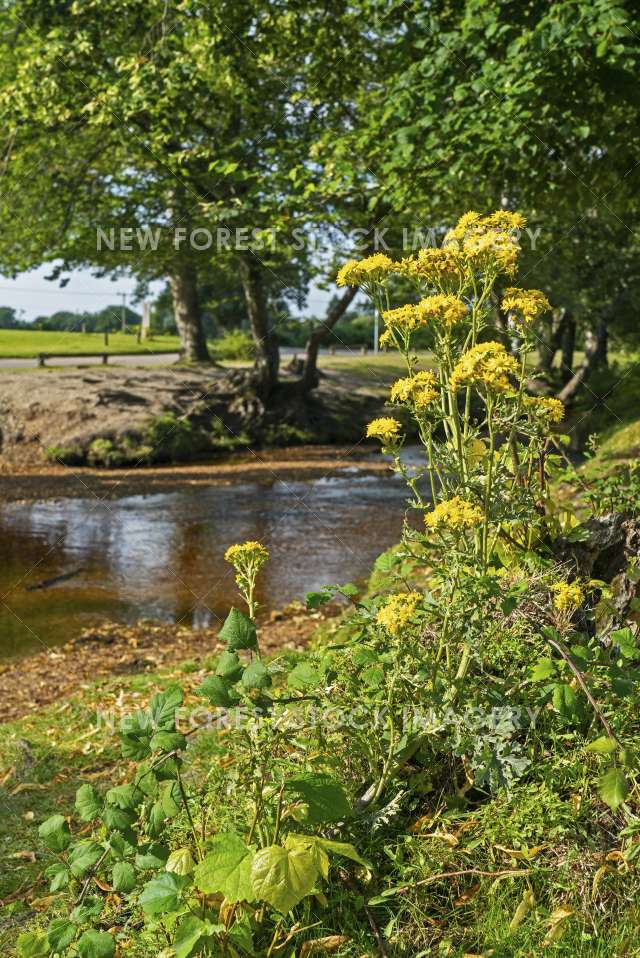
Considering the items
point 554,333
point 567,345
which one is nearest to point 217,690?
point 554,333

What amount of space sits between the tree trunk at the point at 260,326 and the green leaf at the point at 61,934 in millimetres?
14088

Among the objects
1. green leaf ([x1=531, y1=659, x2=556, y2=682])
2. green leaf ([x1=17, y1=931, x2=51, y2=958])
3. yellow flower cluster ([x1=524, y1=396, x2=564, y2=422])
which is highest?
yellow flower cluster ([x1=524, y1=396, x2=564, y2=422])

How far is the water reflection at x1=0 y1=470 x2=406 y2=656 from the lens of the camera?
7.77 metres

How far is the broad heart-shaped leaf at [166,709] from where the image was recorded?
83.7 inches

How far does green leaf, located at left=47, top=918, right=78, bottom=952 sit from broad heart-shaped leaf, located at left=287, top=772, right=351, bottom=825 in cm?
61

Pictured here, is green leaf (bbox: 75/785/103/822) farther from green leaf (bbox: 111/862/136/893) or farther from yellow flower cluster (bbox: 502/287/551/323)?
yellow flower cluster (bbox: 502/287/551/323)

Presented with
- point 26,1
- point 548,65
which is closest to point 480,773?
point 548,65

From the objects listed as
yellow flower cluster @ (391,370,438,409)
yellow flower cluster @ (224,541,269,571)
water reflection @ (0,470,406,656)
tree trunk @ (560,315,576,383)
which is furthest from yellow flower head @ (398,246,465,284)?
tree trunk @ (560,315,576,383)

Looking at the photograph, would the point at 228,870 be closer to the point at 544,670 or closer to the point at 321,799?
the point at 321,799

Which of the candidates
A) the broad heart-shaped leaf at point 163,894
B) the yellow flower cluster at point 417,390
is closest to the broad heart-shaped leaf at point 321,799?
the broad heart-shaped leaf at point 163,894

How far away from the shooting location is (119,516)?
460 inches

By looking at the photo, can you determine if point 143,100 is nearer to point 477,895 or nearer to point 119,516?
point 119,516

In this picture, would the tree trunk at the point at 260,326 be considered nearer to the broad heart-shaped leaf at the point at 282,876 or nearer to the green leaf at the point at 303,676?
the green leaf at the point at 303,676

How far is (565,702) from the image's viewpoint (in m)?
2.21
